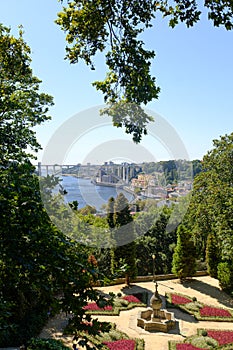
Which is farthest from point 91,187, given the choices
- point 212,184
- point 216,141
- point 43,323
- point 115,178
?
point 216,141

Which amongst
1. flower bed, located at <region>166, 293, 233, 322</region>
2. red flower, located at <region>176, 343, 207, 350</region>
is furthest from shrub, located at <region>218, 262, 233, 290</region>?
red flower, located at <region>176, 343, 207, 350</region>

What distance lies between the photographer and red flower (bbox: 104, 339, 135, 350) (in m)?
9.97

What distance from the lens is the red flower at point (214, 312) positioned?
12.9m

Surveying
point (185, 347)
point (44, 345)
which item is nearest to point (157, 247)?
point (185, 347)

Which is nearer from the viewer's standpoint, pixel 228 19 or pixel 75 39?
pixel 228 19

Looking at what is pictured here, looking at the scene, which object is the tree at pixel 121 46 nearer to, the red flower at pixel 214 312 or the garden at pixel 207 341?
the garden at pixel 207 341

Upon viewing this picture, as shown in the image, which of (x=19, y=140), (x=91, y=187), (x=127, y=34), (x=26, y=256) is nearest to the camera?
(x=26, y=256)

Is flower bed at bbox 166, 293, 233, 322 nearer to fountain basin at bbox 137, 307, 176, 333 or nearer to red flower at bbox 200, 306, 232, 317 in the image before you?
red flower at bbox 200, 306, 232, 317

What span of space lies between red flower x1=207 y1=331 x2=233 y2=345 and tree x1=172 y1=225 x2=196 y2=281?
600 centimetres

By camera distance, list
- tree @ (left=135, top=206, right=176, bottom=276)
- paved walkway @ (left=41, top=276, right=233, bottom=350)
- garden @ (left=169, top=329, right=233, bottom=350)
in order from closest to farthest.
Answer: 1. garden @ (left=169, top=329, right=233, bottom=350)
2. paved walkway @ (left=41, top=276, right=233, bottom=350)
3. tree @ (left=135, top=206, right=176, bottom=276)

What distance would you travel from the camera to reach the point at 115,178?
8.40 meters

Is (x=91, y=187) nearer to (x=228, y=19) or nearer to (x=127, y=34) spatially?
(x=127, y=34)

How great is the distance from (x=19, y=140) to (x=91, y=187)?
2978 millimetres

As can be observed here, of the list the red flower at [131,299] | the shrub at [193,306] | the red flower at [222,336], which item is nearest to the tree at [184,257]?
the shrub at [193,306]
